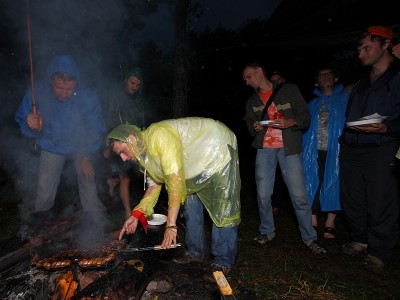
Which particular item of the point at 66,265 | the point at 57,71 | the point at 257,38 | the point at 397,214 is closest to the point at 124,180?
the point at 57,71

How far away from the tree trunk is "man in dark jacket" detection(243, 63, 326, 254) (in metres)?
3.66

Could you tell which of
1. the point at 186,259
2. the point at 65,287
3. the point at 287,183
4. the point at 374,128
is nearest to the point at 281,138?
the point at 287,183

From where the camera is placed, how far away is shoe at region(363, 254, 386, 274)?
367 centimetres

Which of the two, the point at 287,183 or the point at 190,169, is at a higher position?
the point at 190,169

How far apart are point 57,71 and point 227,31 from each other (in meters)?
11.6

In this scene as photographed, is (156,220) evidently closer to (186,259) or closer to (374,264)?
(186,259)

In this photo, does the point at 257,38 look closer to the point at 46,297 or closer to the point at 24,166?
the point at 24,166

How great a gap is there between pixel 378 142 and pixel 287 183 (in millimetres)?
1220

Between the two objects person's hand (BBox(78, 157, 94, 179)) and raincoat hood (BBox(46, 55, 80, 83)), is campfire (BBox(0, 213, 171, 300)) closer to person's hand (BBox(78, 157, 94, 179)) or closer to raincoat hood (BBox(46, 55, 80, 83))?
person's hand (BBox(78, 157, 94, 179))

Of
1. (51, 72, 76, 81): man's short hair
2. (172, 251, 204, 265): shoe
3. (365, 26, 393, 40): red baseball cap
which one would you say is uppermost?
(365, 26, 393, 40): red baseball cap

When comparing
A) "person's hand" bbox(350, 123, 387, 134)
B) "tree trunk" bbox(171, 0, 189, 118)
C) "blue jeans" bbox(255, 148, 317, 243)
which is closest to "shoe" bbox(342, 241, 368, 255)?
"blue jeans" bbox(255, 148, 317, 243)

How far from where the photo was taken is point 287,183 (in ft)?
13.6

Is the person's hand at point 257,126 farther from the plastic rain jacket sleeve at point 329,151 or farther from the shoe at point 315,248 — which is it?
the shoe at point 315,248

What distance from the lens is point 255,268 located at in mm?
3859
